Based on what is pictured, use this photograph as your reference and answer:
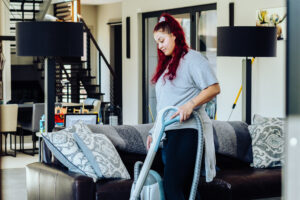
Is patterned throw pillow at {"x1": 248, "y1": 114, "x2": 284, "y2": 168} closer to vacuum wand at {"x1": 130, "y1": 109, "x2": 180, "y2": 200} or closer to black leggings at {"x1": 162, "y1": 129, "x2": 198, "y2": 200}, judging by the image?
black leggings at {"x1": 162, "y1": 129, "x2": 198, "y2": 200}

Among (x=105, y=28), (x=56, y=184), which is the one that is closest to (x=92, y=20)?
(x=105, y=28)

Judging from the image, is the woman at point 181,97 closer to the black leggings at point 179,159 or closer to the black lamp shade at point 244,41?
the black leggings at point 179,159

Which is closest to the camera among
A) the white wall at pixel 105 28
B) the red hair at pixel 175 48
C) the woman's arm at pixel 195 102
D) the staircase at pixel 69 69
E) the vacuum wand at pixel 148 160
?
the vacuum wand at pixel 148 160

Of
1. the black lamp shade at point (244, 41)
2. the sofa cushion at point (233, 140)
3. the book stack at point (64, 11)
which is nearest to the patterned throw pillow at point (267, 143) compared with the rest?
the sofa cushion at point (233, 140)

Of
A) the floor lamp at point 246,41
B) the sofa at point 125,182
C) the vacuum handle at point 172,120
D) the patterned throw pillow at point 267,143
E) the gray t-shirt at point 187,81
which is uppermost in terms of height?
the floor lamp at point 246,41

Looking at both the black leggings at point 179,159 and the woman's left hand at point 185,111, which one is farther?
the black leggings at point 179,159

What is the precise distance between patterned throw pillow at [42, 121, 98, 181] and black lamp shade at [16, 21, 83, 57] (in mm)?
538

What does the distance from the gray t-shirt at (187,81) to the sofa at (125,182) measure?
2.98 feet

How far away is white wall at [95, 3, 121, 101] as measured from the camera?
12.7 m

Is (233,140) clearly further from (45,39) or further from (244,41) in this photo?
(45,39)

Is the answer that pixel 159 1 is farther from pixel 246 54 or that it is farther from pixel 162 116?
pixel 162 116

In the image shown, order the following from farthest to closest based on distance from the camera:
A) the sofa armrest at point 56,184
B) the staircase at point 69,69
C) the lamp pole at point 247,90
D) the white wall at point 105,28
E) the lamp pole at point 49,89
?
1. the white wall at point 105,28
2. the staircase at point 69,69
3. the lamp pole at point 247,90
4. the lamp pole at point 49,89
5. the sofa armrest at point 56,184

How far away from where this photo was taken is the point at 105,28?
1320 cm

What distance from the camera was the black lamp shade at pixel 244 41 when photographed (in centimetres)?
518
